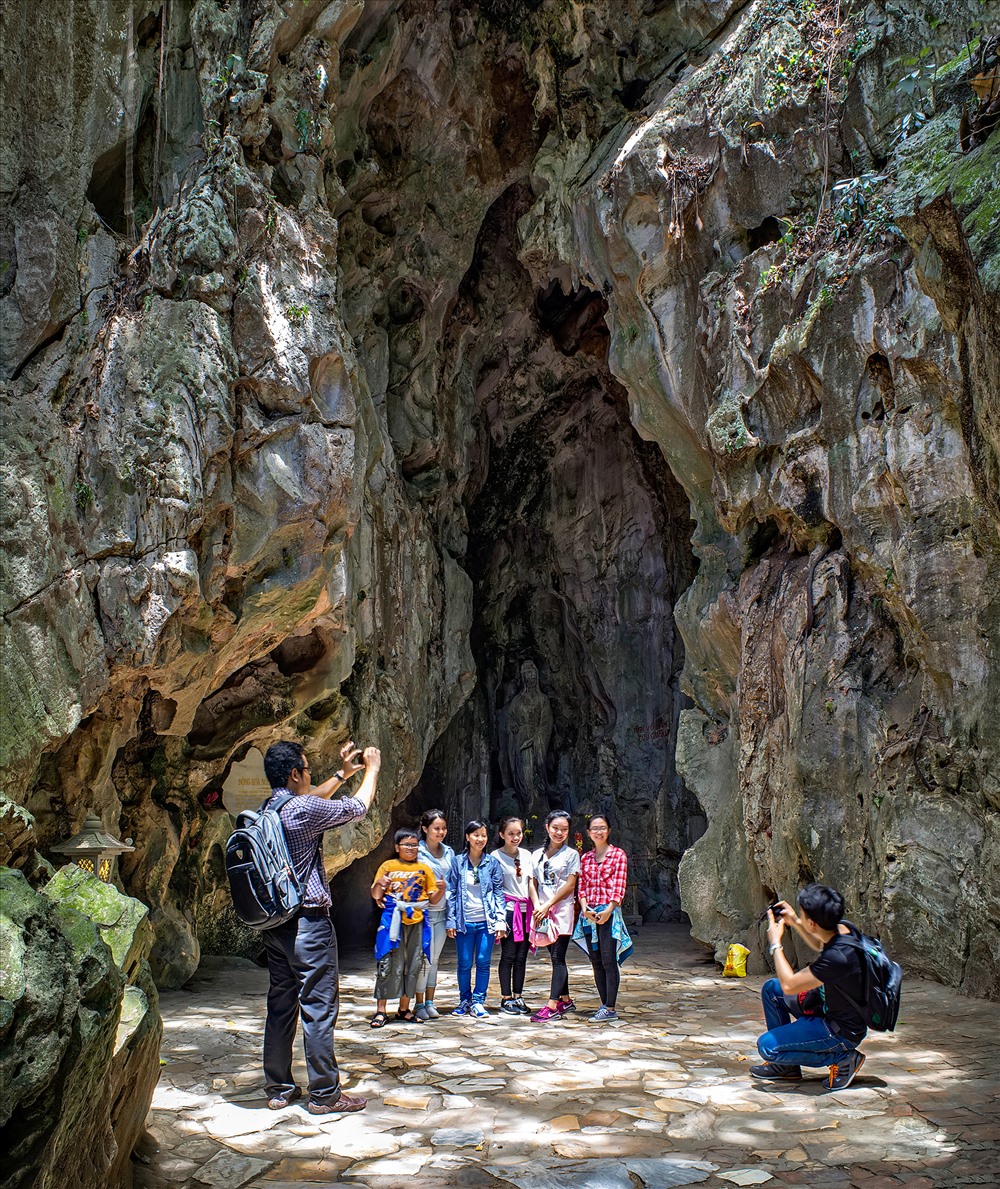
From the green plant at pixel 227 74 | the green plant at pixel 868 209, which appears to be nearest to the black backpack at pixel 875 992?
the green plant at pixel 868 209

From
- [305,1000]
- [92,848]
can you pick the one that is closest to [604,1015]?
[305,1000]

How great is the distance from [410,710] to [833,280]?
8.64 metres

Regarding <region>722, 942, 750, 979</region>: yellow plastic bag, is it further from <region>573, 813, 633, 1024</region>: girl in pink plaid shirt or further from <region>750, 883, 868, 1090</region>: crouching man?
<region>750, 883, 868, 1090</region>: crouching man

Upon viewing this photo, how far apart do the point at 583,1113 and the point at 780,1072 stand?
114cm

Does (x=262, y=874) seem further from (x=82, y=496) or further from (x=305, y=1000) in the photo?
(x=82, y=496)

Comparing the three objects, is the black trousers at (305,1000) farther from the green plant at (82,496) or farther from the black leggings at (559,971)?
the green plant at (82,496)

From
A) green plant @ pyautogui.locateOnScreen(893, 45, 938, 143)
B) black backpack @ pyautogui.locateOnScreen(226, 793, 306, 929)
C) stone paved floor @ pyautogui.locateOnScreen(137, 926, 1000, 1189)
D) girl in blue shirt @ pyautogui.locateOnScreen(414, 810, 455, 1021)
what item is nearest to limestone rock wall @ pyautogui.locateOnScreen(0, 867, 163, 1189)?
stone paved floor @ pyautogui.locateOnScreen(137, 926, 1000, 1189)

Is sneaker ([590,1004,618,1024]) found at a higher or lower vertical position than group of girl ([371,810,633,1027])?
lower

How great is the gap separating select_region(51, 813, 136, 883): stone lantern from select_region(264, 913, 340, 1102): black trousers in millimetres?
3964

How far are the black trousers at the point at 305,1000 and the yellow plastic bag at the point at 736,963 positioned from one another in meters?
7.13

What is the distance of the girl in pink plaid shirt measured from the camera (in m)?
7.06

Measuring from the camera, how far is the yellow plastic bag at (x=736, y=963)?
1065 cm

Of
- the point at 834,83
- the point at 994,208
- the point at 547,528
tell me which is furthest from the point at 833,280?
the point at 547,528

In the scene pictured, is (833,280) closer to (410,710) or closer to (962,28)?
(962,28)
